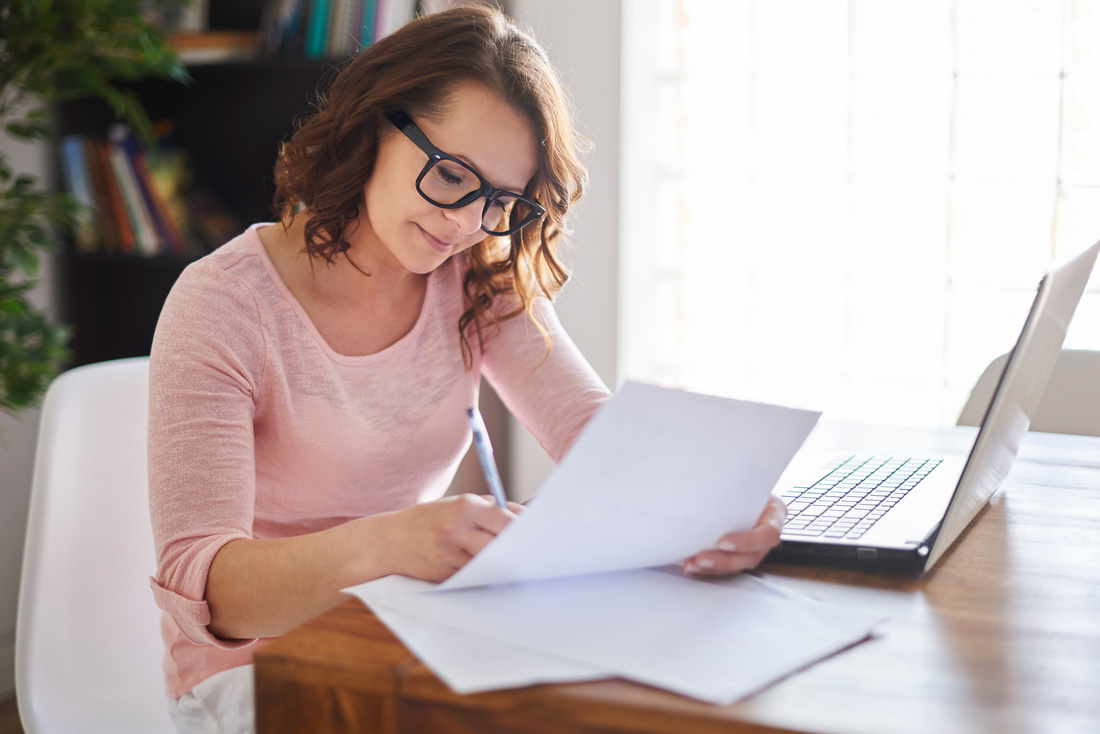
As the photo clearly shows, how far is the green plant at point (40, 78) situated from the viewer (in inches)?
67.9

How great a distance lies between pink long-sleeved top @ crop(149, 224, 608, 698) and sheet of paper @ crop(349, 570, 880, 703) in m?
0.29

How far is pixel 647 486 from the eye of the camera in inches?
25.1

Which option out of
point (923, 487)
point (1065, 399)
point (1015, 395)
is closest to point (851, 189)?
point (1065, 399)

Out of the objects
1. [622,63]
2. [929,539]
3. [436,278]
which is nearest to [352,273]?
[436,278]

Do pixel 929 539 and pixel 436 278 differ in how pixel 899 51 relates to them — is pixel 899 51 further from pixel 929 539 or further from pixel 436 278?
pixel 929 539

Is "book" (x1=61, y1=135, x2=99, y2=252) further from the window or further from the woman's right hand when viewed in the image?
the woman's right hand

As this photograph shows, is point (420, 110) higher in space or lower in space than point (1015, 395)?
higher

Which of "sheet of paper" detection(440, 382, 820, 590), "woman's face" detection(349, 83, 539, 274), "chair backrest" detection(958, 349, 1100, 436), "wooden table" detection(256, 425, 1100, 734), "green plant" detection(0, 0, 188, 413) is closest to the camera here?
"wooden table" detection(256, 425, 1100, 734)

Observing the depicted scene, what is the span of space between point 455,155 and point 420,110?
69mm

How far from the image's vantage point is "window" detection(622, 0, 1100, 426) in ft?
6.84

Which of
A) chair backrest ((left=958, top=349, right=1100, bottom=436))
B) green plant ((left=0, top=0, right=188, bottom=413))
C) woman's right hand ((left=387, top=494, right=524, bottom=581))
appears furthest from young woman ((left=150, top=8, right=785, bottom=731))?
green plant ((left=0, top=0, right=188, bottom=413))

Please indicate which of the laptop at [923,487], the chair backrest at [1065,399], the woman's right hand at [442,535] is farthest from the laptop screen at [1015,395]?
the chair backrest at [1065,399]

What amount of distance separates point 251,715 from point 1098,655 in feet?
2.44

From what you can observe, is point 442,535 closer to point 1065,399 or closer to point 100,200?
point 1065,399
